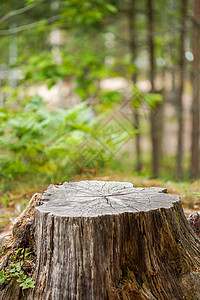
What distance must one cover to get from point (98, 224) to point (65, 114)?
359cm

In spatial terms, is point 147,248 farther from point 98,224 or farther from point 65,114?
point 65,114

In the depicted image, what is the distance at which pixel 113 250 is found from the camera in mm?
2197

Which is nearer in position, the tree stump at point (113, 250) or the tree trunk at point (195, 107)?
the tree stump at point (113, 250)

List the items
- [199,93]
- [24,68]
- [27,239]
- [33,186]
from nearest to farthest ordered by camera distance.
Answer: [27,239] < [33,186] < [24,68] < [199,93]

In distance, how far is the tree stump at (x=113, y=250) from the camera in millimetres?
2141

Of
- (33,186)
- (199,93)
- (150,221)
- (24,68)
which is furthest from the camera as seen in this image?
(199,93)

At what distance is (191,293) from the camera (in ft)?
7.66

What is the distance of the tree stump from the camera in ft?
7.02

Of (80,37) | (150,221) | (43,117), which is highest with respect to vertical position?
(80,37)

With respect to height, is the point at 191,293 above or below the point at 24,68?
below

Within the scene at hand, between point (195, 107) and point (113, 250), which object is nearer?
point (113, 250)

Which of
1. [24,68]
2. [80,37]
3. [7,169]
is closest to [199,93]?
[80,37]

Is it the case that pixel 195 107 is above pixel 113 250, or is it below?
above

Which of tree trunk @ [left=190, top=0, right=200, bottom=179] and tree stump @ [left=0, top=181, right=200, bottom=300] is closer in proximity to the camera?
tree stump @ [left=0, top=181, right=200, bottom=300]
